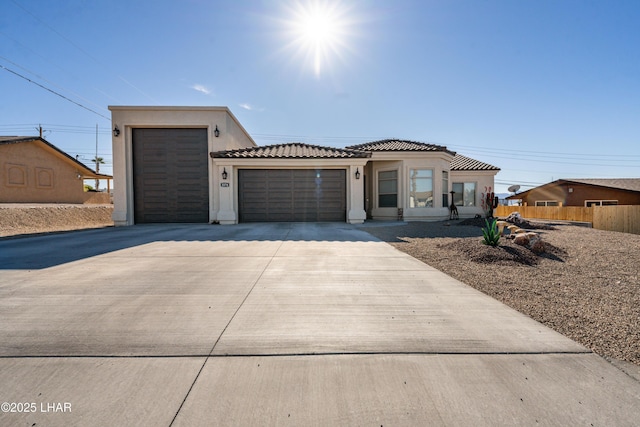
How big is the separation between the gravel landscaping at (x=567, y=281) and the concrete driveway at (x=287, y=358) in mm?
301

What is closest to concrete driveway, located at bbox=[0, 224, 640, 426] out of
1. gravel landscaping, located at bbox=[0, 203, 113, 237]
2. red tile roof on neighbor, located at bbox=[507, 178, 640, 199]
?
gravel landscaping, located at bbox=[0, 203, 113, 237]

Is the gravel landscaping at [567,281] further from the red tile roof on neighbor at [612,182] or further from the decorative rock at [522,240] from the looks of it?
the red tile roof on neighbor at [612,182]

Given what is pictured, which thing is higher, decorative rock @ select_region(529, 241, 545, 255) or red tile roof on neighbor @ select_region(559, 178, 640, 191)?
red tile roof on neighbor @ select_region(559, 178, 640, 191)

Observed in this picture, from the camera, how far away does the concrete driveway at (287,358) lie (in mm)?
1582

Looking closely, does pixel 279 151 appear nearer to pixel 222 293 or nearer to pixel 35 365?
pixel 222 293

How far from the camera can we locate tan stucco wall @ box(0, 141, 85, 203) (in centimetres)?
1697

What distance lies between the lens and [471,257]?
5363 millimetres

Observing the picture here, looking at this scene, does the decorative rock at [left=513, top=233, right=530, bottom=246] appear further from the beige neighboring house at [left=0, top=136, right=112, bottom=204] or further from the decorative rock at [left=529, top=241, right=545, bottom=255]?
the beige neighboring house at [left=0, top=136, right=112, bottom=204]

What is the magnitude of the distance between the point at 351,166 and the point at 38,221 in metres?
15.8

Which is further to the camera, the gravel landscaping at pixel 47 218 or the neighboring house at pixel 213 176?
the neighboring house at pixel 213 176

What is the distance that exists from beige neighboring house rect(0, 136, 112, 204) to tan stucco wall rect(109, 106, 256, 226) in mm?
11084

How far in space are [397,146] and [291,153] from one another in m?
6.13

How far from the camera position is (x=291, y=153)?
1340 cm

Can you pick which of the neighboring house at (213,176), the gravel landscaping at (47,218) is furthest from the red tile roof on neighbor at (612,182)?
the gravel landscaping at (47,218)
